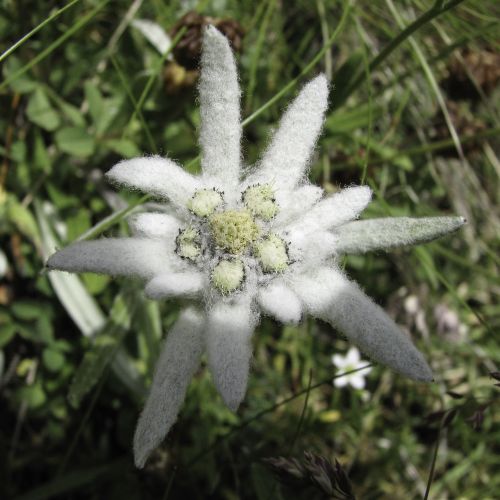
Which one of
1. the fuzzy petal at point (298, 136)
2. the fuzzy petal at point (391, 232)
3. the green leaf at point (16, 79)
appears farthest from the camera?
the green leaf at point (16, 79)

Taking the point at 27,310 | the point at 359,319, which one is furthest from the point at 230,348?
the point at 27,310

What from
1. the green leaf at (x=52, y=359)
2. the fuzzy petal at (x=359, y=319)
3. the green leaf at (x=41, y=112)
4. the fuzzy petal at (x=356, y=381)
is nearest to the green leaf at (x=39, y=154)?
the green leaf at (x=41, y=112)

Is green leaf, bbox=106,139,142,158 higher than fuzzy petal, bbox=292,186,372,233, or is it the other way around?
green leaf, bbox=106,139,142,158

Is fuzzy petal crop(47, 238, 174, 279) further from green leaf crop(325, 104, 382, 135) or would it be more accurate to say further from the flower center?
green leaf crop(325, 104, 382, 135)

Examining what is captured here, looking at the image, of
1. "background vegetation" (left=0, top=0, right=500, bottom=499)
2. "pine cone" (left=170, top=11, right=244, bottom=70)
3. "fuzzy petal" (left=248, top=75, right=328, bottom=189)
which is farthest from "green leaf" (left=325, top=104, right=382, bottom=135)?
"fuzzy petal" (left=248, top=75, right=328, bottom=189)

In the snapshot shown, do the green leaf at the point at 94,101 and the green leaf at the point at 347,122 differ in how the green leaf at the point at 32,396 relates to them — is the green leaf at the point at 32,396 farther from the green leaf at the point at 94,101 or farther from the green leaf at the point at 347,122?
the green leaf at the point at 347,122

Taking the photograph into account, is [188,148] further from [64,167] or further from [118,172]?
[118,172]

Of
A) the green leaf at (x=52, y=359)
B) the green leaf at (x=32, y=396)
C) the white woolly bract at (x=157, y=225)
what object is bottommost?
the green leaf at (x=32, y=396)
